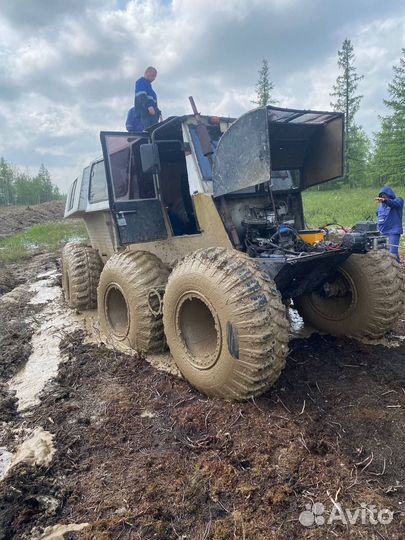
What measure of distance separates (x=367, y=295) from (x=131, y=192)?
9.74 feet

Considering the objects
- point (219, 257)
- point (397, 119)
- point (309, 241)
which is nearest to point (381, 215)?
point (309, 241)

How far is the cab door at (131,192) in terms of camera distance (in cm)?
484

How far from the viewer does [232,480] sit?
2.50m

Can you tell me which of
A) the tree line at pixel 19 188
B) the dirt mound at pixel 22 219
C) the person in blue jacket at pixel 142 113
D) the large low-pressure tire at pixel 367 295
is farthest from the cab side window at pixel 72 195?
the tree line at pixel 19 188

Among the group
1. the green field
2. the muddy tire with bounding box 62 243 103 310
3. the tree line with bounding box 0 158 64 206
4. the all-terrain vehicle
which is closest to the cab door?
the all-terrain vehicle

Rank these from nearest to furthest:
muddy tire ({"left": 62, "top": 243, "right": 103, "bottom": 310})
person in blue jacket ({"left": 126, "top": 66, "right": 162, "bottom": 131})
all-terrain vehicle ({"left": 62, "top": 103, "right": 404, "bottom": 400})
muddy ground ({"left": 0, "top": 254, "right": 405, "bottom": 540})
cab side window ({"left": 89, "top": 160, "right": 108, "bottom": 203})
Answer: muddy ground ({"left": 0, "top": 254, "right": 405, "bottom": 540})
all-terrain vehicle ({"left": 62, "top": 103, "right": 404, "bottom": 400})
person in blue jacket ({"left": 126, "top": 66, "right": 162, "bottom": 131})
cab side window ({"left": 89, "top": 160, "right": 108, "bottom": 203})
muddy tire ({"left": 62, "top": 243, "right": 103, "bottom": 310})

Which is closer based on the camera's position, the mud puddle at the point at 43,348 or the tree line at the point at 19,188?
the mud puddle at the point at 43,348

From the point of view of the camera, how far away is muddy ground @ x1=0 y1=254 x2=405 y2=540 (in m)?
2.24

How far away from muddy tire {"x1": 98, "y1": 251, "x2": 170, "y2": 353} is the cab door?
0.28 meters

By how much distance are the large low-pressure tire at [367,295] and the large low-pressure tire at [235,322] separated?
1.52 metres

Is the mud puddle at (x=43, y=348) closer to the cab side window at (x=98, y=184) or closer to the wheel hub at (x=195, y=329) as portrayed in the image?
the wheel hub at (x=195, y=329)

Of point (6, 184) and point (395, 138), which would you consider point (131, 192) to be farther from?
point (6, 184)

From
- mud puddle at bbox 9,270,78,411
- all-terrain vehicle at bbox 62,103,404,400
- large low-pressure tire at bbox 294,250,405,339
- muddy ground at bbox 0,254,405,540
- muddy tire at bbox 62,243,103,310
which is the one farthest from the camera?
muddy tire at bbox 62,243,103,310

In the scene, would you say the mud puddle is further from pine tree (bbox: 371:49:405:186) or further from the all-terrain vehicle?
pine tree (bbox: 371:49:405:186)
